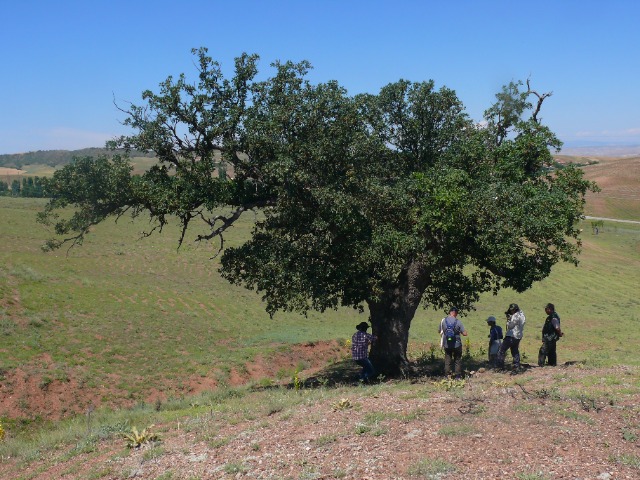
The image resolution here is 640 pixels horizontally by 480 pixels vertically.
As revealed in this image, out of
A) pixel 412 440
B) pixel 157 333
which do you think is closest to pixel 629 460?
pixel 412 440

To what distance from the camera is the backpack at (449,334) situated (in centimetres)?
1464

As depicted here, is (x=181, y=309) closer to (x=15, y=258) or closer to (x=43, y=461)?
(x=15, y=258)

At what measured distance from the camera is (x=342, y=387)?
50.3ft

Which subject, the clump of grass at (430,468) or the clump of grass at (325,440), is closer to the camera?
the clump of grass at (430,468)

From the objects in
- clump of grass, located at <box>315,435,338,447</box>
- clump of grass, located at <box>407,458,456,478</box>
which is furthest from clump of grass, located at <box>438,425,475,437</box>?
clump of grass, located at <box>315,435,338,447</box>

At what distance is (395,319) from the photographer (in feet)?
55.8

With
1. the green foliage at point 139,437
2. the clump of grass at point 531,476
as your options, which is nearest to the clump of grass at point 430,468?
the clump of grass at point 531,476

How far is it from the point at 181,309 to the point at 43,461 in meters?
21.3

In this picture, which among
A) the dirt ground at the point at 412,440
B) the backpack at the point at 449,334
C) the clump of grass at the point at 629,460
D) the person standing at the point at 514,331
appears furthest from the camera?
the person standing at the point at 514,331

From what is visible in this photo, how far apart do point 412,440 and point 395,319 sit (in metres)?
7.55

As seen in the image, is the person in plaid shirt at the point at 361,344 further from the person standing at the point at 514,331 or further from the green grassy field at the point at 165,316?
the green grassy field at the point at 165,316

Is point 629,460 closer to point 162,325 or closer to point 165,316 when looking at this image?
point 162,325

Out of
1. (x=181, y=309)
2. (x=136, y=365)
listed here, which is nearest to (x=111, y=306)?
(x=181, y=309)

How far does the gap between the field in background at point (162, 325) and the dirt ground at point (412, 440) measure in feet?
20.4
